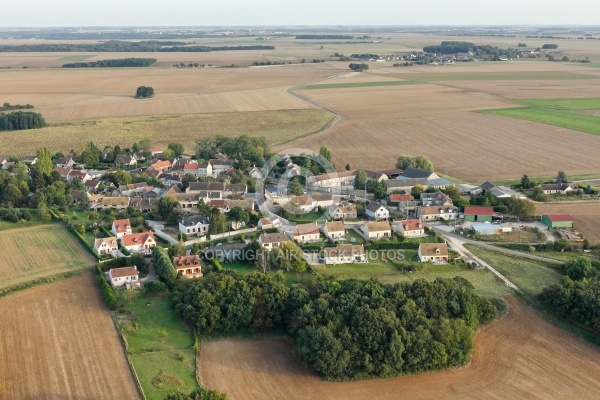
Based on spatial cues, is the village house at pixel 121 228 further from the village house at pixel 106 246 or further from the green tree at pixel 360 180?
the green tree at pixel 360 180

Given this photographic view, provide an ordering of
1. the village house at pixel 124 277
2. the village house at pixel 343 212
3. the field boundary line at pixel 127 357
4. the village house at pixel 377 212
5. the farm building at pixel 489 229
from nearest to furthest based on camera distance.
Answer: the field boundary line at pixel 127 357 < the village house at pixel 124 277 < the farm building at pixel 489 229 < the village house at pixel 377 212 < the village house at pixel 343 212

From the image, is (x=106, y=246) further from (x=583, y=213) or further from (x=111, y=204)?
(x=583, y=213)

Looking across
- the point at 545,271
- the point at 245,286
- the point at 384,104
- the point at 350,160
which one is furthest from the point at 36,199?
the point at 384,104

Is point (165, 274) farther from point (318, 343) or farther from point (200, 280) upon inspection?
point (318, 343)

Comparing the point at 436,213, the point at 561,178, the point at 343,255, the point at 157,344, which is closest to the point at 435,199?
the point at 436,213

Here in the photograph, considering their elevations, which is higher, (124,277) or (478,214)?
(478,214)

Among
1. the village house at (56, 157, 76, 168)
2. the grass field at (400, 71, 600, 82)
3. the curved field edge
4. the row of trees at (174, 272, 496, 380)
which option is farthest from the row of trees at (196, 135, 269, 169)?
the grass field at (400, 71, 600, 82)

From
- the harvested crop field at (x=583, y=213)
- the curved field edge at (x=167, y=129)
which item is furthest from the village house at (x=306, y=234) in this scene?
the curved field edge at (x=167, y=129)
